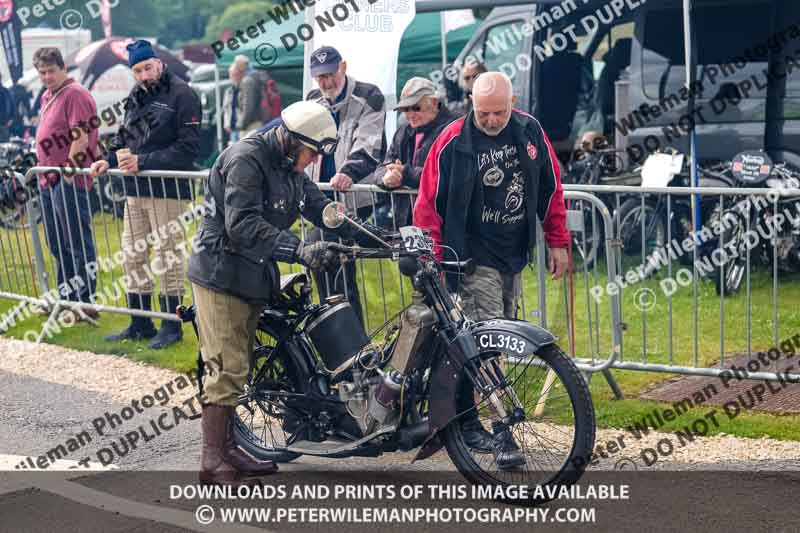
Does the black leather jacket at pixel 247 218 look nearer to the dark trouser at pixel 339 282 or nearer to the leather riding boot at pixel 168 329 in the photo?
the dark trouser at pixel 339 282

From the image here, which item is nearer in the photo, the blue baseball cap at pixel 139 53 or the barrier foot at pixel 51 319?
the blue baseball cap at pixel 139 53

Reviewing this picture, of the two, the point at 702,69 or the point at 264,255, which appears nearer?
the point at 264,255

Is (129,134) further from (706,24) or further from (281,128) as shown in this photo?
(706,24)

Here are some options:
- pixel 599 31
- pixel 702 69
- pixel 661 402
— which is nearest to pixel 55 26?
pixel 599 31

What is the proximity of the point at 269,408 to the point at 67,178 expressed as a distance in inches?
160

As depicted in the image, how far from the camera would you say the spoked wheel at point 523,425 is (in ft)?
16.3

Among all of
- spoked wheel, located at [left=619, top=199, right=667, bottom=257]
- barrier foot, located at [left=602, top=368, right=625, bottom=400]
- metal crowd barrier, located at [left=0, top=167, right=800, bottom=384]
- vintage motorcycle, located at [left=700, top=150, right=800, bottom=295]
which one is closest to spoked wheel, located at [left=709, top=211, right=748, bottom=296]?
vintage motorcycle, located at [left=700, top=150, right=800, bottom=295]

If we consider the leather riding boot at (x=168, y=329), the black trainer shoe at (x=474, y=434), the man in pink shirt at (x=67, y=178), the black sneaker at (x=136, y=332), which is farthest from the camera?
the man in pink shirt at (x=67, y=178)

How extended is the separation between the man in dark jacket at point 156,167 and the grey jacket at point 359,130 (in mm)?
1007

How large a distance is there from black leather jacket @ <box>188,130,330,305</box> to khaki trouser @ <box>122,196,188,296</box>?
2.90 metres

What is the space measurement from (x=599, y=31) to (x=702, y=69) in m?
1.90

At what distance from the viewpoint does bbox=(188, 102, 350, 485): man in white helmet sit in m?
5.28

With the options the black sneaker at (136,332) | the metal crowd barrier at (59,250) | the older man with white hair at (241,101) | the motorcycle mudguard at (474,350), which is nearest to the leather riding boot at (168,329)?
the metal crowd barrier at (59,250)

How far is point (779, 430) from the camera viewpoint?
6.05m
